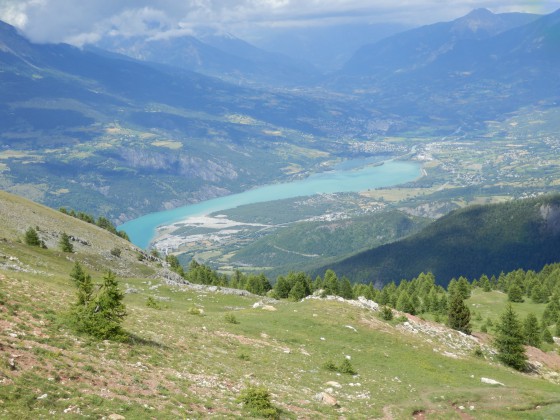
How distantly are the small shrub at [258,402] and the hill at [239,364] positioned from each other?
0.26 metres

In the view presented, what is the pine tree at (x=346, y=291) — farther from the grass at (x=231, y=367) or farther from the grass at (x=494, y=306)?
the grass at (x=231, y=367)

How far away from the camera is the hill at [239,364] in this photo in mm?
25984

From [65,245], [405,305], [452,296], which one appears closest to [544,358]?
[452,296]

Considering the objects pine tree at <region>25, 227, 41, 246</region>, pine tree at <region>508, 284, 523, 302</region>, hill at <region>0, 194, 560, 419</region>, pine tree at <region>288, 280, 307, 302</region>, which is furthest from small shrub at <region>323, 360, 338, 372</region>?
pine tree at <region>508, 284, 523, 302</region>

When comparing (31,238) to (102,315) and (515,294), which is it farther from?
(515,294)

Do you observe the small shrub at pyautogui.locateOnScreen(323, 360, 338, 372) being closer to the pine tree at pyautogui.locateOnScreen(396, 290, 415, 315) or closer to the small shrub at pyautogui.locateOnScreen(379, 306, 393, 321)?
the small shrub at pyautogui.locateOnScreen(379, 306, 393, 321)

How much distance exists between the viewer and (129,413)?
24.4 metres

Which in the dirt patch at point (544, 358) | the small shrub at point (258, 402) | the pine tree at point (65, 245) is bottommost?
the dirt patch at point (544, 358)

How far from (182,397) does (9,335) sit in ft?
34.2

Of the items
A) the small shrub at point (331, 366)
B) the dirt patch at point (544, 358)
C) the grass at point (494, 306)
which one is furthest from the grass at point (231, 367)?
the grass at point (494, 306)

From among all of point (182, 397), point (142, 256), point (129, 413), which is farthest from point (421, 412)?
point (142, 256)

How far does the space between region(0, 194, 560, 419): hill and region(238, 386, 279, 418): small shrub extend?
10.3 inches

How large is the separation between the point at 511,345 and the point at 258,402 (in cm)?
4203

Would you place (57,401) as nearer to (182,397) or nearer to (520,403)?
(182,397)
